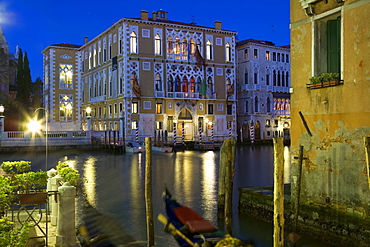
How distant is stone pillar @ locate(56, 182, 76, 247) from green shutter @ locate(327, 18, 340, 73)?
16.4 feet

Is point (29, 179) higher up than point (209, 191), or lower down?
higher up

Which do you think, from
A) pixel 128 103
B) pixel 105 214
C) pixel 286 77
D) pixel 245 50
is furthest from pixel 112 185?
pixel 286 77

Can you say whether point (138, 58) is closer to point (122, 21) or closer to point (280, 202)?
point (122, 21)

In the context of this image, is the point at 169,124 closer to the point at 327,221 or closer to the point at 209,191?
the point at 209,191

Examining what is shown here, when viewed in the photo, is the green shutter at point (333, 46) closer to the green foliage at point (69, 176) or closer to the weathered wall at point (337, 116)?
the weathered wall at point (337, 116)

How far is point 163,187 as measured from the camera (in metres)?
13.6

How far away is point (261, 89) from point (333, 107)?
3115 cm

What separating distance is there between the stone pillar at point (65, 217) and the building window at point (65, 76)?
1412 inches

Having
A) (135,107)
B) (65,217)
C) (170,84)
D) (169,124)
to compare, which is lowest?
(65,217)

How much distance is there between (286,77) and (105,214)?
33293 mm

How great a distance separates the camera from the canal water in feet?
28.3

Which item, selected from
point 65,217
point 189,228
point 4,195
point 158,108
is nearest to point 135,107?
point 158,108

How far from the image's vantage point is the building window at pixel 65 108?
130ft

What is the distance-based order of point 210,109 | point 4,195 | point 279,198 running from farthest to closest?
1. point 210,109
2. point 279,198
3. point 4,195
